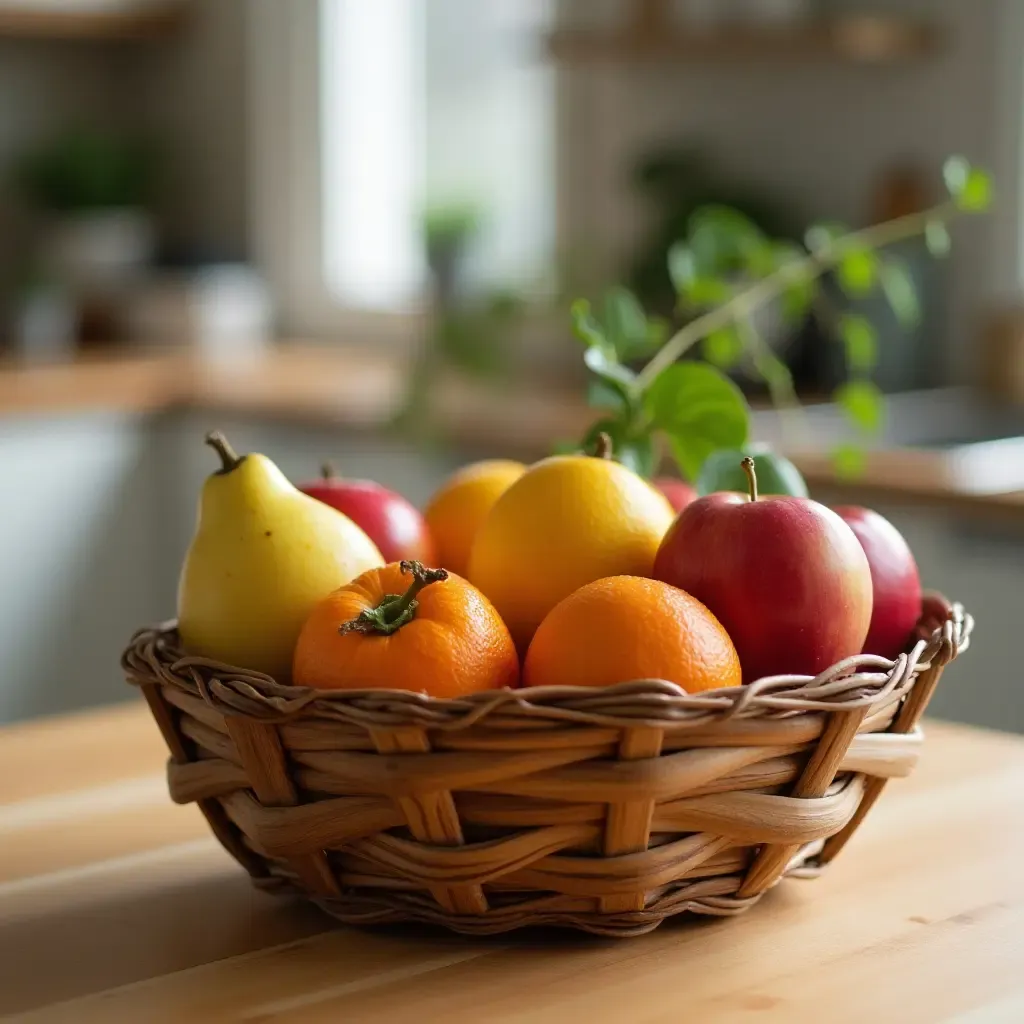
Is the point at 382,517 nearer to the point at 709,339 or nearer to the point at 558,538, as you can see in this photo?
the point at 558,538

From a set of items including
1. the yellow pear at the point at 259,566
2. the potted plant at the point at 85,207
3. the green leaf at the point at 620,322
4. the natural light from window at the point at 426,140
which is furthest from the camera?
the potted plant at the point at 85,207

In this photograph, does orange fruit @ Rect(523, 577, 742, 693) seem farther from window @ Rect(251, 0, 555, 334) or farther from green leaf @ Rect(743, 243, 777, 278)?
window @ Rect(251, 0, 555, 334)

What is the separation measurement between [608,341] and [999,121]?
159 centimetres

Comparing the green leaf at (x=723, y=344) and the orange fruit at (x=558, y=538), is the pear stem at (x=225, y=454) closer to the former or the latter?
the orange fruit at (x=558, y=538)

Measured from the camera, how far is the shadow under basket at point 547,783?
0.63 meters

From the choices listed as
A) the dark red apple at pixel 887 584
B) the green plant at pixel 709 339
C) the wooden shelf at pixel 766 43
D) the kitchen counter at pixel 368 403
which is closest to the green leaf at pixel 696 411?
the green plant at pixel 709 339

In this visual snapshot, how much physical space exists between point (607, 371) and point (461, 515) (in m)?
0.11

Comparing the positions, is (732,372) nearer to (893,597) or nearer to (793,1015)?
(893,597)

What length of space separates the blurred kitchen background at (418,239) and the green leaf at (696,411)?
3.03ft

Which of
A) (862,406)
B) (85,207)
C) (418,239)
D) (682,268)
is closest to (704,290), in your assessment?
(682,268)

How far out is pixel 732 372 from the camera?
2.48 meters

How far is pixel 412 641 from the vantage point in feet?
2.23

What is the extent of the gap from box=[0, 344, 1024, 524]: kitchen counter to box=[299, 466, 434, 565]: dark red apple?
1.03 m

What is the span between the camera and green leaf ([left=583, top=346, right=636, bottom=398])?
890 mm
